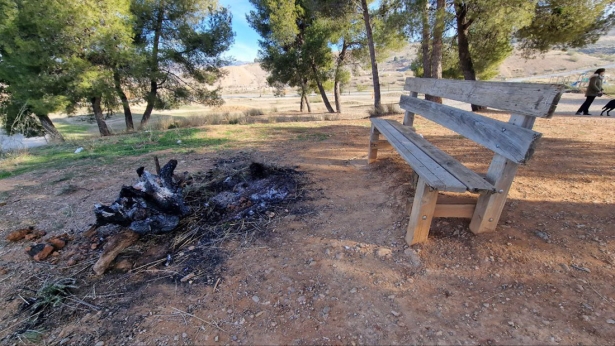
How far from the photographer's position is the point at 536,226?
2.20 meters

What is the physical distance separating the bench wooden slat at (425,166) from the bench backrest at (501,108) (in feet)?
1.21

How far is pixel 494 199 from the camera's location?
200 cm

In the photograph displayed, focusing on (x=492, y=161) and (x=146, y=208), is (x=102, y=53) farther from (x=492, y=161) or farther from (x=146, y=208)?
(x=492, y=161)

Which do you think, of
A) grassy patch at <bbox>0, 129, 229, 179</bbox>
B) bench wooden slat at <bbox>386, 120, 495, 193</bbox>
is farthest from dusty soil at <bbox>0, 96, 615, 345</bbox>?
grassy patch at <bbox>0, 129, 229, 179</bbox>

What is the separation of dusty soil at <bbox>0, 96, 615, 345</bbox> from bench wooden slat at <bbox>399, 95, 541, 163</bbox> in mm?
710

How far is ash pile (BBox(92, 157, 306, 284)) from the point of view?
7.04 feet

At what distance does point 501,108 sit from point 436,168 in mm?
633

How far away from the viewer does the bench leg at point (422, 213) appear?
1.99 m

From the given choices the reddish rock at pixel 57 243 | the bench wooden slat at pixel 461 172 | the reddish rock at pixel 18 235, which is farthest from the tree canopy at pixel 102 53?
the bench wooden slat at pixel 461 172

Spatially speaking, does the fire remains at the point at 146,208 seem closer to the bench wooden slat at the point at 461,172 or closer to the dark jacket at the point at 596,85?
the bench wooden slat at the point at 461,172

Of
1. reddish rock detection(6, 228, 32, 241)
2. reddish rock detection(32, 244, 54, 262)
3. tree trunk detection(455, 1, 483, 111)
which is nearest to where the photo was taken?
reddish rock detection(32, 244, 54, 262)

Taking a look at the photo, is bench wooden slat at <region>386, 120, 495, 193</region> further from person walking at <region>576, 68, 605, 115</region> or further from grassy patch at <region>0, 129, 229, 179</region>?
person walking at <region>576, 68, 605, 115</region>

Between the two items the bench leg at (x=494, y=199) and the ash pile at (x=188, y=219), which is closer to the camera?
the bench leg at (x=494, y=199)

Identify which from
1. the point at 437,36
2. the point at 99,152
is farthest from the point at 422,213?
the point at 437,36
